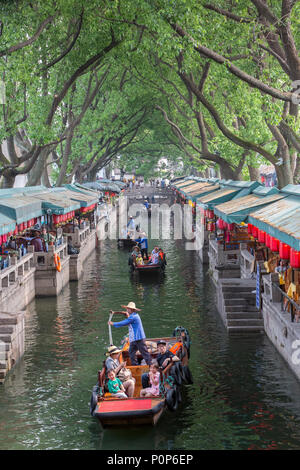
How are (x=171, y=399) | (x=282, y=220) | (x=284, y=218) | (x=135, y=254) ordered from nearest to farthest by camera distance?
(x=171, y=399) < (x=282, y=220) < (x=284, y=218) < (x=135, y=254)

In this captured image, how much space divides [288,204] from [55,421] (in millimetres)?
8353

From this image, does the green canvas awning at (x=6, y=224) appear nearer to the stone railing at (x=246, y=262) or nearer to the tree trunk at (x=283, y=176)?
the stone railing at (x=246, y=262)

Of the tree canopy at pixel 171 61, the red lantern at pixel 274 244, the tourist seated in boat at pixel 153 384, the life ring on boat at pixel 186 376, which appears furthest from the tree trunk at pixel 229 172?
the tourist seated in boat at pixel 153 384

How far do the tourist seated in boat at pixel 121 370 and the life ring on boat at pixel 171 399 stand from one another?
0.82m

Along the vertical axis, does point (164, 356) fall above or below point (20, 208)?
below

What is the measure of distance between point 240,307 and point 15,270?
7.55 m

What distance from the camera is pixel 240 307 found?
18406 millimetres

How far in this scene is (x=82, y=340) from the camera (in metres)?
17.8

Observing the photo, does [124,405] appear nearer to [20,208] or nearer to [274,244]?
[274,244]

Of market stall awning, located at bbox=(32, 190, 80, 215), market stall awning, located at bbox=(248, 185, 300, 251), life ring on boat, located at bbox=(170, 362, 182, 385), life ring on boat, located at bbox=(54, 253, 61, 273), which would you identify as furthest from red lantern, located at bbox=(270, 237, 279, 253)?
market stall awning, located at bbox=(32, 190, 80, 215)

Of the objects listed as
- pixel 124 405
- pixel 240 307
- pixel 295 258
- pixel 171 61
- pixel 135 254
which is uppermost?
pixel 171 61

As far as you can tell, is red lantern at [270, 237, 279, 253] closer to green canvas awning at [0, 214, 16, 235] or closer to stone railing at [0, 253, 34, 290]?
green canvas awning at [0, 214, 16, 235]

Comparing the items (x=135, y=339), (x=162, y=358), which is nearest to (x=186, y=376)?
(x=162, y=358)
